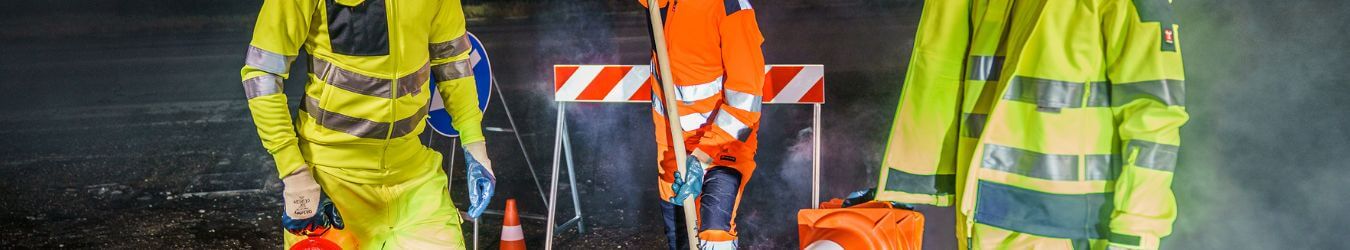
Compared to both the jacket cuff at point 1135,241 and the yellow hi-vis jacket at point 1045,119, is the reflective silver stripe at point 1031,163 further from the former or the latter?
the jacket cuff at point 1135,241

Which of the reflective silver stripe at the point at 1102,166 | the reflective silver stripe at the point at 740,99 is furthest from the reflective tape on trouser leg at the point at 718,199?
the reflective silver stripe at the point at 1102,166

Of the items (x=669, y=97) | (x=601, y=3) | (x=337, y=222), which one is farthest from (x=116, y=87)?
(x=669, y=97)

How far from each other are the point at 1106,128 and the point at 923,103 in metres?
0.56

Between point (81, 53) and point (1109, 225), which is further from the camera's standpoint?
point (81, 53)

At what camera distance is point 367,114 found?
3.39 meters

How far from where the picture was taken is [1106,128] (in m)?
2.89

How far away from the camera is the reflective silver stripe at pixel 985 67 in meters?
3.09

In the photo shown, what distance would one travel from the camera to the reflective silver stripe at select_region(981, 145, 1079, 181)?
9.62 feet

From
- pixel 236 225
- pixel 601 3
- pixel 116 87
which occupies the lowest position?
pixel 236 225

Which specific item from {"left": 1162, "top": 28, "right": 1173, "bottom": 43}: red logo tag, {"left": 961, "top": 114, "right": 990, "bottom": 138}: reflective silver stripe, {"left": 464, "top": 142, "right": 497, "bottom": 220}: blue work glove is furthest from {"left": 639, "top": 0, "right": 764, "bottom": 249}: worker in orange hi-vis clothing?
{"left": 1162, "top": 28, "right": 1173, "bottom": 43}: red logo tag

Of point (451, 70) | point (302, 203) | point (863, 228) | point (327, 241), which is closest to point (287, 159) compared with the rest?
point (302, 203)

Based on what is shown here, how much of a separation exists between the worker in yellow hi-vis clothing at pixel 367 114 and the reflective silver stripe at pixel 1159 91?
2.15 metres

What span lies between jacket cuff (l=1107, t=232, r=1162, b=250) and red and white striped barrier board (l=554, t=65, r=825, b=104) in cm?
174

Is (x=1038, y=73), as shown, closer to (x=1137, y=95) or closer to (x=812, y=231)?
(x=1137, y=95)
